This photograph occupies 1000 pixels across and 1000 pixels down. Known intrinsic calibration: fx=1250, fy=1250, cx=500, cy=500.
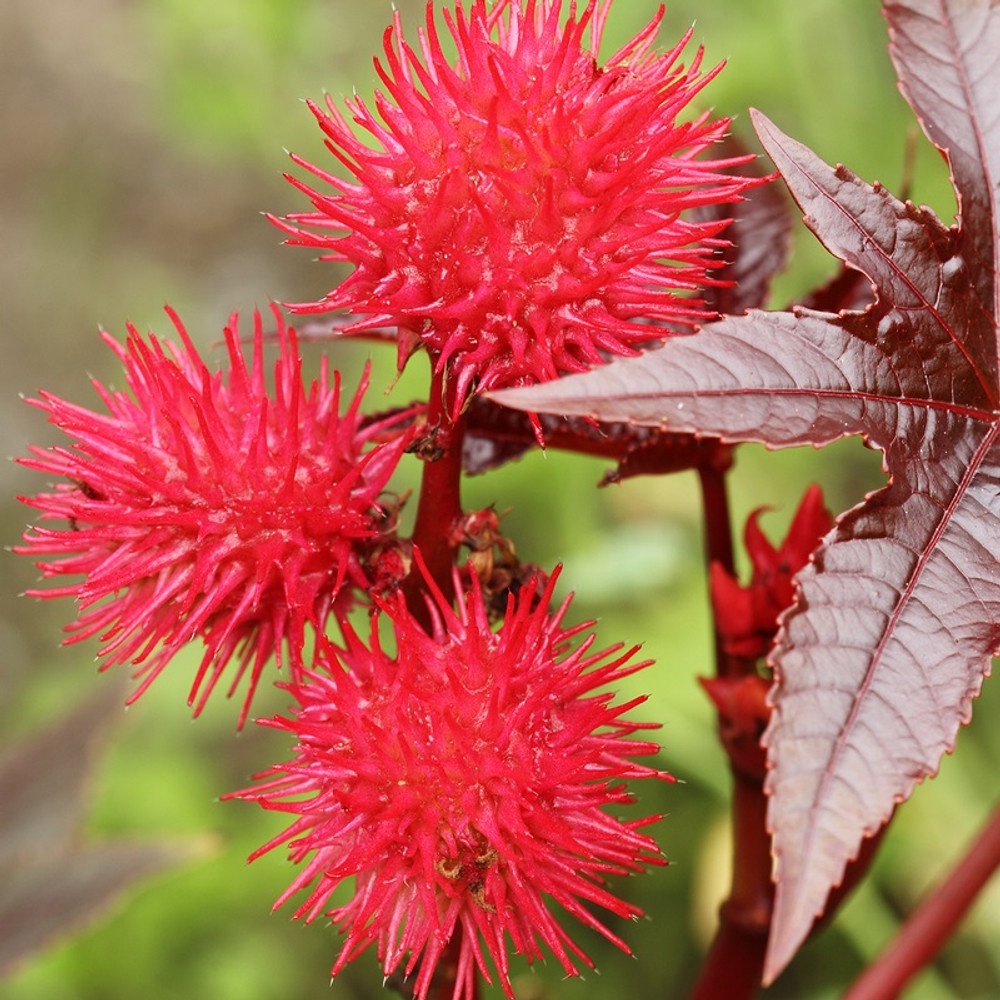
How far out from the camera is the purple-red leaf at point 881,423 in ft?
2.72

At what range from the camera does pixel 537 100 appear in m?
1.04

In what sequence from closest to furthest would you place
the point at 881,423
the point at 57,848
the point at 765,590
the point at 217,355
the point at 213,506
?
the point at 881,423 < the point at 213,506 < the point at 765,590 < the point at 57,848 < the point at 217,355

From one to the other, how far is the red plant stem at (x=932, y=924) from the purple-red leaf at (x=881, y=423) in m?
0.54

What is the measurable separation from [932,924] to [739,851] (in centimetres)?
23

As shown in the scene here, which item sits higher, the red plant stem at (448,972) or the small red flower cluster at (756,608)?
the small red flower cluster at (756,608)

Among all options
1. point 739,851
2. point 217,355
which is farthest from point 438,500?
point 217,355

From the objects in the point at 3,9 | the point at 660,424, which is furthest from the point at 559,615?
the point at 3,9

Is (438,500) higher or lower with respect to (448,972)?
higher

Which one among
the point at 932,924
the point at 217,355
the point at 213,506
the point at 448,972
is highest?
the point at 217,355

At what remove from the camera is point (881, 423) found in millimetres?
1022

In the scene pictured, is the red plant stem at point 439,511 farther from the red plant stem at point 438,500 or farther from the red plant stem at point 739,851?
the red plant stem at point 739,851

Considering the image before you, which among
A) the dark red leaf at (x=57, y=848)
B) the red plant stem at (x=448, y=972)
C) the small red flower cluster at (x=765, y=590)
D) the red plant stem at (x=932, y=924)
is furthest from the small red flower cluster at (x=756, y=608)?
the dark red leaf at (x=57, y=848)

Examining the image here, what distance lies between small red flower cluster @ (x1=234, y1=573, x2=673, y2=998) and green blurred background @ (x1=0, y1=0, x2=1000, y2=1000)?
0.44 meters

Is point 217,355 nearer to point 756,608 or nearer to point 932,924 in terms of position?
point 756,608
